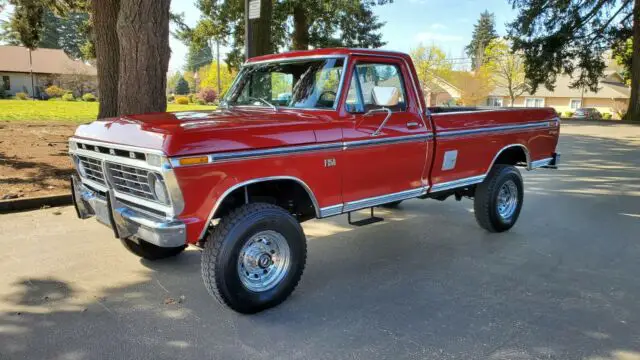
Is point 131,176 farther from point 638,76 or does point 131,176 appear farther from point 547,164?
point 638,76

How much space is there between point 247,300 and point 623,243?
4.59m

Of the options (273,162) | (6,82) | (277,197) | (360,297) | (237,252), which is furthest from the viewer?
(6,82)

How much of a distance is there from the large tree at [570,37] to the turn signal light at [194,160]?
93.5 feet

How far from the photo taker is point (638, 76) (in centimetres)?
2695

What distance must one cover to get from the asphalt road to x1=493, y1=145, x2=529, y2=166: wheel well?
0.87m

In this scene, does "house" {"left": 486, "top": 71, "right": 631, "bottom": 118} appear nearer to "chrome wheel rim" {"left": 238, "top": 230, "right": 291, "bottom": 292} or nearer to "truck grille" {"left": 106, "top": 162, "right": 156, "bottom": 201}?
"chrome wheel rim" {"left": 238, "top": 230, "right": 291, "bottom": 292}

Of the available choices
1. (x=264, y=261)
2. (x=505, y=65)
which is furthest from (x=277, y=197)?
(x=505, y=65)

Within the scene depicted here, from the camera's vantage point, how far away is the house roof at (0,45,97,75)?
5266cm

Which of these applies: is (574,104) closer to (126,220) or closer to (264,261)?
(264,261)

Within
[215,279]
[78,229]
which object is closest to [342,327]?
[215,279]

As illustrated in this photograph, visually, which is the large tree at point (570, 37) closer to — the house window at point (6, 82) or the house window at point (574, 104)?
the house window at point (574, 104)

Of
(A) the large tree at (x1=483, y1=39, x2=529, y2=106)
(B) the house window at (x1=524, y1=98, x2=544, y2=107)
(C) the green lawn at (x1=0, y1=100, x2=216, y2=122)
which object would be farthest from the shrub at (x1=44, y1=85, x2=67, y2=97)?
(B) the house window at (x1=524, y1=98, x2=544, y2=107)

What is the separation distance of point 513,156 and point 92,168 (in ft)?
16.9

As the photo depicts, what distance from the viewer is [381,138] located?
4.38m
